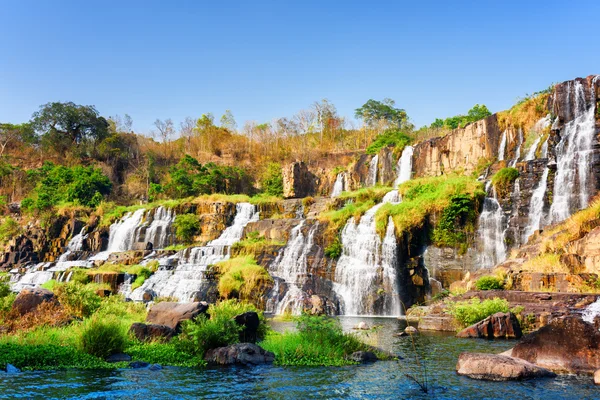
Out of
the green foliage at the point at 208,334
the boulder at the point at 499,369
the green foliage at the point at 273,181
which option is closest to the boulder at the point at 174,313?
the green foliage at the point at 208,334

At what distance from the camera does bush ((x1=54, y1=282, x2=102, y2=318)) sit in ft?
49.3

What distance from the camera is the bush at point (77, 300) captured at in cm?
1502

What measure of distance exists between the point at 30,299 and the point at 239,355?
255 inches

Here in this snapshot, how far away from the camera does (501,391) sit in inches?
327

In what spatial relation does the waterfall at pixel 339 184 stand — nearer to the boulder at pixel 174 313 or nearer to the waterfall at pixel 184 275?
the waterfall at pixel 184 275

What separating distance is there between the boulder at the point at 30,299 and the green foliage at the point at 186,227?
76.4 ft

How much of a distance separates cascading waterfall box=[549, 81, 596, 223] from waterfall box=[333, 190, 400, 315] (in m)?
8.21

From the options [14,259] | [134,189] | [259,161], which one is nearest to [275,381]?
[14,259]

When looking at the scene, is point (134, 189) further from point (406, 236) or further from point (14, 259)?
point (406, 236)


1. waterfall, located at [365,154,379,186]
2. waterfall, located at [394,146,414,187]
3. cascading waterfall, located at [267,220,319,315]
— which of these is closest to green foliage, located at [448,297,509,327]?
cascading waterfall, located at [267,220,319,315]

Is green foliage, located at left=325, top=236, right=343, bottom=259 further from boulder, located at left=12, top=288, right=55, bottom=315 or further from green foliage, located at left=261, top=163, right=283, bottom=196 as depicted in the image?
green foliage, located at left=261, top=163, right=283, bottom=196

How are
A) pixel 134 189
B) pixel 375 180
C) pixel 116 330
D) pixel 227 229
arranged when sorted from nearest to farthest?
pixel 116 330
pixel 227 229
pixel 375 180
pixel 134 189

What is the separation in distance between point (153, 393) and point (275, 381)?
213 centimetres

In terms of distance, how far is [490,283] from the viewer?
18781 mm
